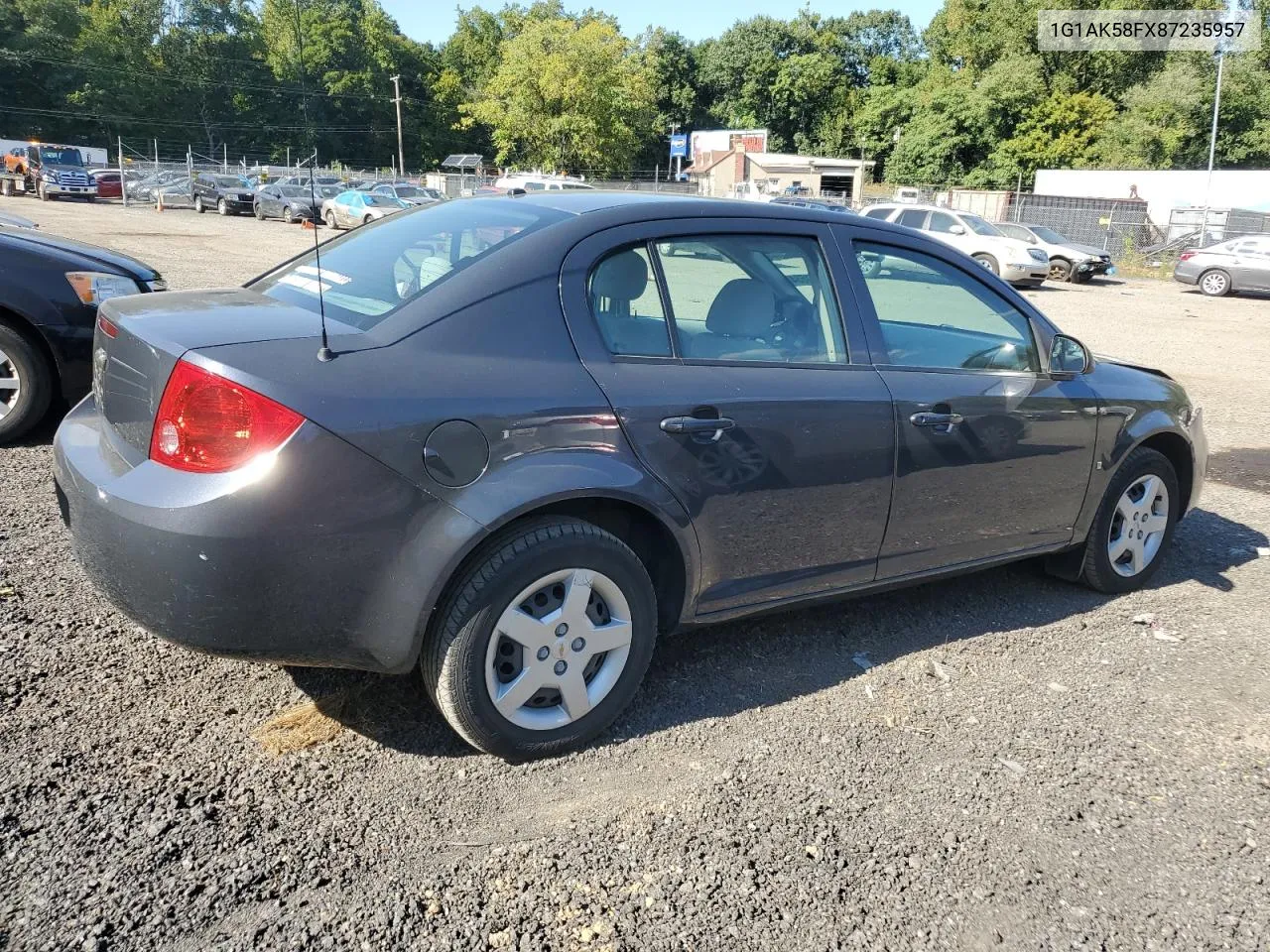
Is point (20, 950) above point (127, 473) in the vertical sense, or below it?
below

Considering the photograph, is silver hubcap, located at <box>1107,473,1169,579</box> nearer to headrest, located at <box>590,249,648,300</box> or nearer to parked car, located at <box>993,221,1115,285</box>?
headrest, located at <box>590,249,648,300</box>

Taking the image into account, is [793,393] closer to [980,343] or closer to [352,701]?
[980,343]

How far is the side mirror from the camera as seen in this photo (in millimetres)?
4031

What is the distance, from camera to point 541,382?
2760 millimetres

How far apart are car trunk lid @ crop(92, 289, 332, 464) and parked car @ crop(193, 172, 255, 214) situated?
3765 centimetres

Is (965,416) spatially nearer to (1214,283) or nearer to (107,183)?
(1214,283)

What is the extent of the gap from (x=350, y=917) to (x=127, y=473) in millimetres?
1291

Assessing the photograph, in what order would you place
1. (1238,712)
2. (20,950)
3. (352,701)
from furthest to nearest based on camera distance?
(1238,712) → (352,701) → (20,950)

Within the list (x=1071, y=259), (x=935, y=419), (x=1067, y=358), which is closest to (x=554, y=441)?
(x=935, y=419)

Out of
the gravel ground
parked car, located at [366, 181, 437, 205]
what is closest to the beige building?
parked car, located at [366, 181, 437, 205]

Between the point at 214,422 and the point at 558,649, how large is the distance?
113cm

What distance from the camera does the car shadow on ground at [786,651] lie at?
3154mm

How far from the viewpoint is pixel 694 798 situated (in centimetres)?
281

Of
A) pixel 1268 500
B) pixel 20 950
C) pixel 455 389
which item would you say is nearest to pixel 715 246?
pixel 455 389
